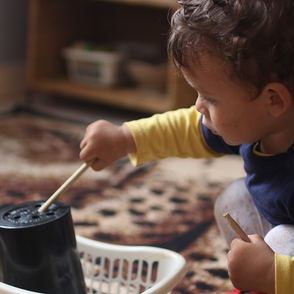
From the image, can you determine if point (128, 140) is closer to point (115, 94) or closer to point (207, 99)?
point (207, 99)

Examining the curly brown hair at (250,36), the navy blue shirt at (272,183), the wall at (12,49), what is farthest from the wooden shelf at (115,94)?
the curly brown hair at (250,36)

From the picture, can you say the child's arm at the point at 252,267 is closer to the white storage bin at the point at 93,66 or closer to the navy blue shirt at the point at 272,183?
the navy blue shirt at the point at 272,183

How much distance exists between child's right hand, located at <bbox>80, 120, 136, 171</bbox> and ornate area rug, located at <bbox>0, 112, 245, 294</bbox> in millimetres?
240

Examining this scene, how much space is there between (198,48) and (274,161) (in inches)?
7.1

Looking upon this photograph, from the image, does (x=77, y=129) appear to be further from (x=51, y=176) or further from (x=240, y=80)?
(x=240, y=80)

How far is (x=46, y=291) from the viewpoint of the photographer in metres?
0.65

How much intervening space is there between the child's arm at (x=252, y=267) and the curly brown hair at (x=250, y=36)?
17cm

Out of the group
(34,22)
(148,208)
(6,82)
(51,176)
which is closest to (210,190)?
(148,208)

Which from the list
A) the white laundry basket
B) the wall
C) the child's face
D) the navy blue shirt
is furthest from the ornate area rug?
the wall

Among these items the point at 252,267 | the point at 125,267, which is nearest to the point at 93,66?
the point at 125,267

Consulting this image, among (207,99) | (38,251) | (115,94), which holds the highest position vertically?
(207,99)

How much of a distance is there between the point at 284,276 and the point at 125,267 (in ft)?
1.26

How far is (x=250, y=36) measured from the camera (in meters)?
0.55

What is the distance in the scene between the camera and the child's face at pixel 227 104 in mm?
587
